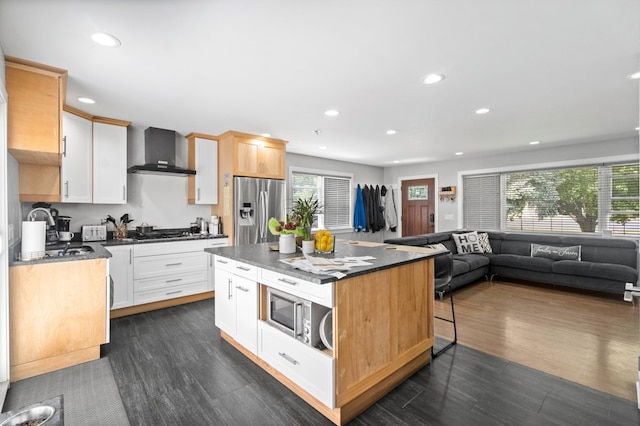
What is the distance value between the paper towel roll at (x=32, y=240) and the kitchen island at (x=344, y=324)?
1377 mm

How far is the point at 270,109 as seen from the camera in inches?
A: 133

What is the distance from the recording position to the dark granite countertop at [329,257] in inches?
71.9

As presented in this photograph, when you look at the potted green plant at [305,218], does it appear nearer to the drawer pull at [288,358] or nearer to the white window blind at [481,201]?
the drawer pull at [288,358]

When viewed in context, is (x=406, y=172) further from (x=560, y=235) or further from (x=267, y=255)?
(x=267, y=255)

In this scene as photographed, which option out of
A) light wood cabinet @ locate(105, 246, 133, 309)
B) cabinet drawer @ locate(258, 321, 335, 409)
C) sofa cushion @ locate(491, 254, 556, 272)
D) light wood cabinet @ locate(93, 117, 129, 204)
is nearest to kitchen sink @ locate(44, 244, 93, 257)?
light wood cabinet @ locate(105, 246, 133, 309)

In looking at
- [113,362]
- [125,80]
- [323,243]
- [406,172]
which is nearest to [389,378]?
[323,243]

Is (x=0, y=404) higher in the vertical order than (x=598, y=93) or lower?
lower

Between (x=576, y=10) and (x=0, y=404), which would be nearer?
(x=576, y=10)

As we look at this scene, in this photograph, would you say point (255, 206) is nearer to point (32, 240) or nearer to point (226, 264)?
point (226, 264)

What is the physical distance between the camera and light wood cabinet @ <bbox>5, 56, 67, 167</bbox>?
7.68 ft

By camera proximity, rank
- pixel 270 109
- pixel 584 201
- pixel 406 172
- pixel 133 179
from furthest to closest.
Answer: pixel 406 172, pixel 584 201, pixel 133 179, pixel 270 109

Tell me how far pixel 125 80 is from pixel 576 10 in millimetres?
3232

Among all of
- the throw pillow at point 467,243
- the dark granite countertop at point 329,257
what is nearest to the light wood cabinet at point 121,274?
the dark granite countertop at point 329,257

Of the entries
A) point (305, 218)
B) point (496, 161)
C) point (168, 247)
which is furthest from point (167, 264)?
point (496, 161)
